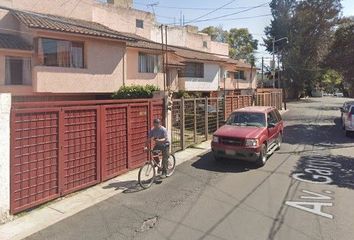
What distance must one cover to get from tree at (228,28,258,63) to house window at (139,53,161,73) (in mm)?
53442

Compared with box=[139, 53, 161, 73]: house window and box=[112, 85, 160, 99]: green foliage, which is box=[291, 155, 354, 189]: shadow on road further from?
box=[139, 53, 161, 73]: house window

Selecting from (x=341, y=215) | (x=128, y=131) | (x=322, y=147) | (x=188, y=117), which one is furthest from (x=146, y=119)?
(x=322, y=147)

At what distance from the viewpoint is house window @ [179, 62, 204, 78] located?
109 feet

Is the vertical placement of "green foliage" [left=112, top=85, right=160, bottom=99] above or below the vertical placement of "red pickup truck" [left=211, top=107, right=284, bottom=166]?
above

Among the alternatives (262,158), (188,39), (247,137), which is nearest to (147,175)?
(247,137)

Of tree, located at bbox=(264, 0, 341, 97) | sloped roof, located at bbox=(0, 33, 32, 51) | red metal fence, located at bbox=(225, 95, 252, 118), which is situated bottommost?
red metal fence, located at bbox=(225, 95, 252, 118)

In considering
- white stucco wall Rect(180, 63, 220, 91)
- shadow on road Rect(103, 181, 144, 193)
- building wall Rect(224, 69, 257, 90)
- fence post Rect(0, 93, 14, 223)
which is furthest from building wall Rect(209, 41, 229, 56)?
fence post Rect(0, 93, 14, 223)

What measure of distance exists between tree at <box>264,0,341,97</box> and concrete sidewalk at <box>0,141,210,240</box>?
194 ft

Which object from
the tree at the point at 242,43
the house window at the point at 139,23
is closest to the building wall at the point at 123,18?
the house window at the point at 139,23

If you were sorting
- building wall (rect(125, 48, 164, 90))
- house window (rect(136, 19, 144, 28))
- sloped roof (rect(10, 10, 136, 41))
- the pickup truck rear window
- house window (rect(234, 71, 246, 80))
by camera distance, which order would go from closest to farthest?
the pickup truck rear window
sloped roof (rect(10, 10, 136, 41))
building wall (rect(125, 48, 164, 90))
house window (rect(136, 19, 144, 28))
house window (rect(234, 71, 246, 80))

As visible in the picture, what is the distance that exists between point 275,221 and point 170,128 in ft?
22.4

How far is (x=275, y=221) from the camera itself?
6582 millimetres

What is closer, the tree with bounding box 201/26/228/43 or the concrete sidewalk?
the concrete sidewalk

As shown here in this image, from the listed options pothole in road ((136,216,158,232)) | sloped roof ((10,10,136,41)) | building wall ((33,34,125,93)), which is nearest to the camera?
pothole in road ((136,216,158,232))
